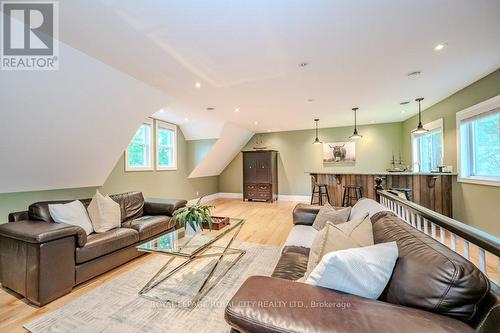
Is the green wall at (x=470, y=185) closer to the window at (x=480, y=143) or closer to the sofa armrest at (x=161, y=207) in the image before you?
the window at (x=480, y=143)

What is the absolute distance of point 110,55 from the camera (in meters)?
2.33

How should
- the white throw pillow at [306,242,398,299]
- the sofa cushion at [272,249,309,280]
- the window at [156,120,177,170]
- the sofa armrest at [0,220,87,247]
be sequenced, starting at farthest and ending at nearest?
the window at [156,120,177,170] → the sofa armrest at [0,220,87,247] → the sofa cushion at [272,249,309,280] → the white throw pillow at [306,242,398,299]

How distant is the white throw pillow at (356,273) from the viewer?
99 centimetres

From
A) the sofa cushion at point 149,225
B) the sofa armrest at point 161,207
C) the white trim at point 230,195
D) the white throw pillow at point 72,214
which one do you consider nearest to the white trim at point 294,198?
the white trim at point 230,195

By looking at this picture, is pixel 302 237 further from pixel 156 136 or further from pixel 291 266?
pixel 156 136

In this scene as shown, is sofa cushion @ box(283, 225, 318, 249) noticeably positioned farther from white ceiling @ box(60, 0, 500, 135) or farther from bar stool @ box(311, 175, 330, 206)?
bar stool @ box(311, 175, 330, 206)

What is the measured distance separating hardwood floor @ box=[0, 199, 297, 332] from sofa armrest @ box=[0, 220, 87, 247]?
514mm

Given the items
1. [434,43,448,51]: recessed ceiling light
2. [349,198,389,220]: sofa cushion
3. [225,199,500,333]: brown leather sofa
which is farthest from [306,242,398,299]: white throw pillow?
[434,43,448,51]: recessed ceiling light

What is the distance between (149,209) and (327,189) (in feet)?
12.3

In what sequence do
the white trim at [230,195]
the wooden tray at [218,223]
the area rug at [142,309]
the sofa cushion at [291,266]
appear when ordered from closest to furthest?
the sofa cushion at [291,266] → the area rug at [142,309] → the wooden tray at [218,223] → the white trim at [230,195]

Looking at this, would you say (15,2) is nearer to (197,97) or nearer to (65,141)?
(65,141)

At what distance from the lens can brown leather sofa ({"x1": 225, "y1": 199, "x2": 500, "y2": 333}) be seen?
2.63 ft

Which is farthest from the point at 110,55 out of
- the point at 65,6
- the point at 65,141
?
the point at 65,141

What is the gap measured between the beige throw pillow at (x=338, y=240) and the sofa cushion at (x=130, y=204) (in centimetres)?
291
